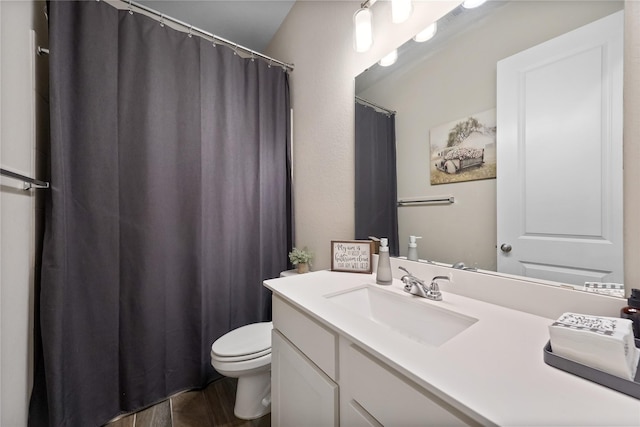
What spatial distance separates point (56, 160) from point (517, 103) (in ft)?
6.02

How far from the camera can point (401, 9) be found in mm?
1046

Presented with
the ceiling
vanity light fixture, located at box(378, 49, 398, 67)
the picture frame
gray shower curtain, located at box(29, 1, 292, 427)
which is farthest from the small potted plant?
the ceiling

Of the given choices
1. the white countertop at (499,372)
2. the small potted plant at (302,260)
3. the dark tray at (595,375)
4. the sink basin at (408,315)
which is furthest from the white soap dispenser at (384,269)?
the small potted plant at (302,260)

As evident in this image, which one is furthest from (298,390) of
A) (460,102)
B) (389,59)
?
(389,59)

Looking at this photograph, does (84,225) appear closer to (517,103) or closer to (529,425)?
(529,425)

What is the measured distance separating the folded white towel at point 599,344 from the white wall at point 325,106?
978 mm

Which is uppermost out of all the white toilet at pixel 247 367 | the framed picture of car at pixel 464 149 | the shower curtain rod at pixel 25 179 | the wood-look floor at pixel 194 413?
the framed picture of car at pixel 464 149

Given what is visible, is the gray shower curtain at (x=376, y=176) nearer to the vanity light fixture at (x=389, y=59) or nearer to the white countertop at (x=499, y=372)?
the vanity light fixture at (x=389, y=59)

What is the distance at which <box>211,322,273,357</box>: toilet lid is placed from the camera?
4.11ft

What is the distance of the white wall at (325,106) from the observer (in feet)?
4.49

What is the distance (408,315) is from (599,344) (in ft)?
1.64

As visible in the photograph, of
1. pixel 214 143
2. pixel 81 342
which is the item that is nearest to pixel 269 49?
pixel 214 143

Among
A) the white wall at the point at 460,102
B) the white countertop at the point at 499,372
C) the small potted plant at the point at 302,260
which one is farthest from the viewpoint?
the small potted plant at the point at 302,260

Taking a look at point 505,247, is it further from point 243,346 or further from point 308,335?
point 243,346
